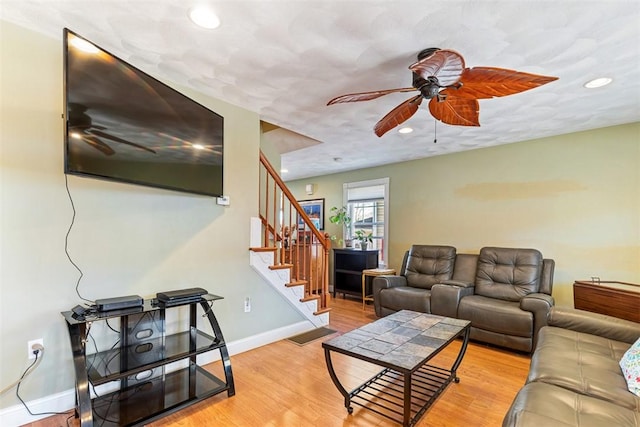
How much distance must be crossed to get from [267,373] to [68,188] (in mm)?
2011

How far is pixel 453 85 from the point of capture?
1.93m

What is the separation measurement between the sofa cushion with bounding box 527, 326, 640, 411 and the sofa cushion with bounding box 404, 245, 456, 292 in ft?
6.05

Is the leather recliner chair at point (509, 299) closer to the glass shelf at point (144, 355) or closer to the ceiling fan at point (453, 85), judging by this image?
the ceiling fan at point (453, 85)

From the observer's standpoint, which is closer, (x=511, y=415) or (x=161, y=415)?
(x=511, y=415)

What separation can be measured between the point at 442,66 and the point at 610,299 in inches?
104

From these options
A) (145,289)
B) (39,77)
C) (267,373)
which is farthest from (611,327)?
(39,77)

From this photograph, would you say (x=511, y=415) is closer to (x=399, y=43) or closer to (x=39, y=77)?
(x=399, y=43)

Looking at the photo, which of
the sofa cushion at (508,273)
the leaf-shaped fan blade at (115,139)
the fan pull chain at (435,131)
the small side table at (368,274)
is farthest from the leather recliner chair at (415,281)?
the leaf-shaped fan blade at (115,139)

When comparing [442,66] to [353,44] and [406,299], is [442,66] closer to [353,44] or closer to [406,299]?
[353,44]

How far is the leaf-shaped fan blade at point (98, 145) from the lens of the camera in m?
1.66

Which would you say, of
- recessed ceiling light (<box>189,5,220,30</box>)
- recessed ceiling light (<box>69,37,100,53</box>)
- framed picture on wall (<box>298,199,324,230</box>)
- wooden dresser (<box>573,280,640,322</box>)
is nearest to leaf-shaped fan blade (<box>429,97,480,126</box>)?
recessed ceiling light (<box>189,5,220,30</box>)

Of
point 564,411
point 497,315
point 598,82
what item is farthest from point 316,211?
point 564,411

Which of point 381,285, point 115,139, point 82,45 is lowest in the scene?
point 381,285

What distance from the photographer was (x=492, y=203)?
13.6 feet
